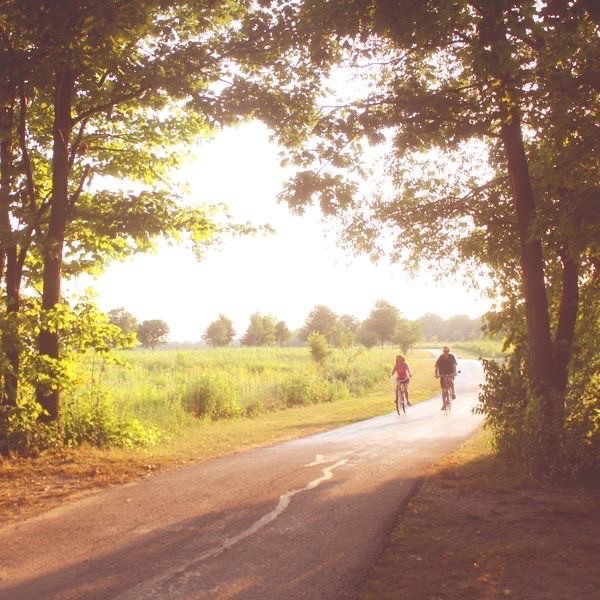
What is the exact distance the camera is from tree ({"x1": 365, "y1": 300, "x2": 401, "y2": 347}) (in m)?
86.5

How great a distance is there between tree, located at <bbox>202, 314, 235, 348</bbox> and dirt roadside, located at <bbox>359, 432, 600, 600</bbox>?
10576 centimetres

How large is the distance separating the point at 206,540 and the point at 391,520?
6.94ft

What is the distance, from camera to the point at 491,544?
5.84 metres

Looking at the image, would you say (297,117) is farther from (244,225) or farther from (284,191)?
(244,225)

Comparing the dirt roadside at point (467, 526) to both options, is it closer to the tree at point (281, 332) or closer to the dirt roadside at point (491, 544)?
the dirt roadside at point (491, 544)

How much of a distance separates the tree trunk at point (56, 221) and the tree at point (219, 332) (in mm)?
101783

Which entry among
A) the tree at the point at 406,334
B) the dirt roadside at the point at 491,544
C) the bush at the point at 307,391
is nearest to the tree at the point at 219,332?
the tree at the point at 406,334

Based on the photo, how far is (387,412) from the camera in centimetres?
1930

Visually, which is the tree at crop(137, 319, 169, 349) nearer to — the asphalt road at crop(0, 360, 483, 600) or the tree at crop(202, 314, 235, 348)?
the tree at crop(202, 314, 235, 348)

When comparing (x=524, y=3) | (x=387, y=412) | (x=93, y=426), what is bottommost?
(x=387, y=412)

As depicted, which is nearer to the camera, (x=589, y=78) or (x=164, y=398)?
(x=589, y=78)

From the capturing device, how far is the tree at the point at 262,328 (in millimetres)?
92762

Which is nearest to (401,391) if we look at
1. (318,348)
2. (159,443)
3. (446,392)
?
(446,392)

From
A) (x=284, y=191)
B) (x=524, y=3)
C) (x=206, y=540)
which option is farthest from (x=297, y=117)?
(x=206, y=540)
